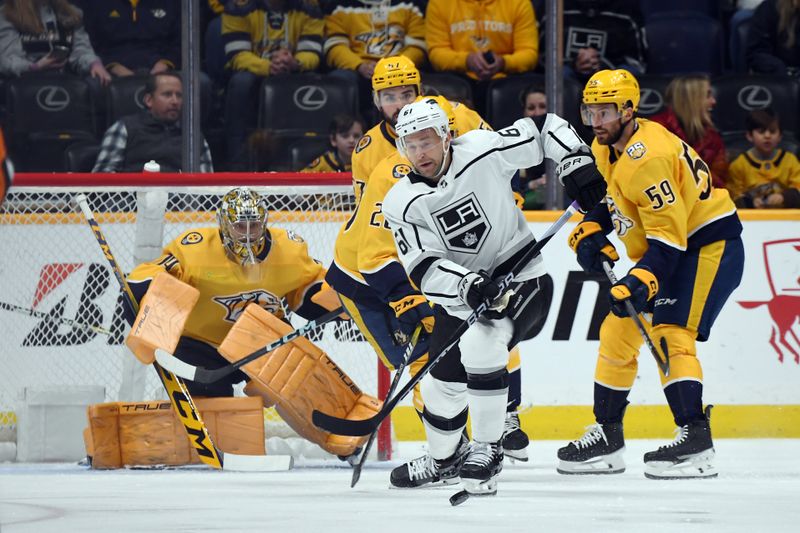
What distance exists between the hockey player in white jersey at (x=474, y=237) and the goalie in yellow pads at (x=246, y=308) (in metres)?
0.96

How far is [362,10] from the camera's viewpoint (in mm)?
6566

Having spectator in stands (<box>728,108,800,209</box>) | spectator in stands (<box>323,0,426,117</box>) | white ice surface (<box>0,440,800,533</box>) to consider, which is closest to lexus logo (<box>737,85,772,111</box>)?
spectator in stands (<box>728,108,800,209</box>)

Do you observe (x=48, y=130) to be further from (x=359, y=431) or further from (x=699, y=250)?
(x=699, y=250)

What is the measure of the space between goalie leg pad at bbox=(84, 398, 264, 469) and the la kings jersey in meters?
1.18

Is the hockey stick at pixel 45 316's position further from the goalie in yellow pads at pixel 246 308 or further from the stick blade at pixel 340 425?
the stick blade at pixel 340 425

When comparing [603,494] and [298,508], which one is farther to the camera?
[603,494]

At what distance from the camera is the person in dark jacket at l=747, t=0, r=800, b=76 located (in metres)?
6.57

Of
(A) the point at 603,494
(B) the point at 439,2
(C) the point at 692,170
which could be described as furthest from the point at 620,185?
(B) the point at 439,2

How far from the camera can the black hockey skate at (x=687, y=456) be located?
173 inches

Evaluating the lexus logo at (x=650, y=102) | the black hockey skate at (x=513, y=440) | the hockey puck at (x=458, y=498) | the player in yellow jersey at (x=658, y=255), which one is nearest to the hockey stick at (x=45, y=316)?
the black hockey skate at (x=513, y=440)

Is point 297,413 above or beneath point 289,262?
beneath

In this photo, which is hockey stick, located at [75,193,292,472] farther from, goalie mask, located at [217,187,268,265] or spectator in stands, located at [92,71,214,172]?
spectator in stands, located at [92,71,214,172]

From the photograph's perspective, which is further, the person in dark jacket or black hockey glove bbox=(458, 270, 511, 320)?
the person in dark jacket

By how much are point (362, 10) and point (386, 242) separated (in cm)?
235
